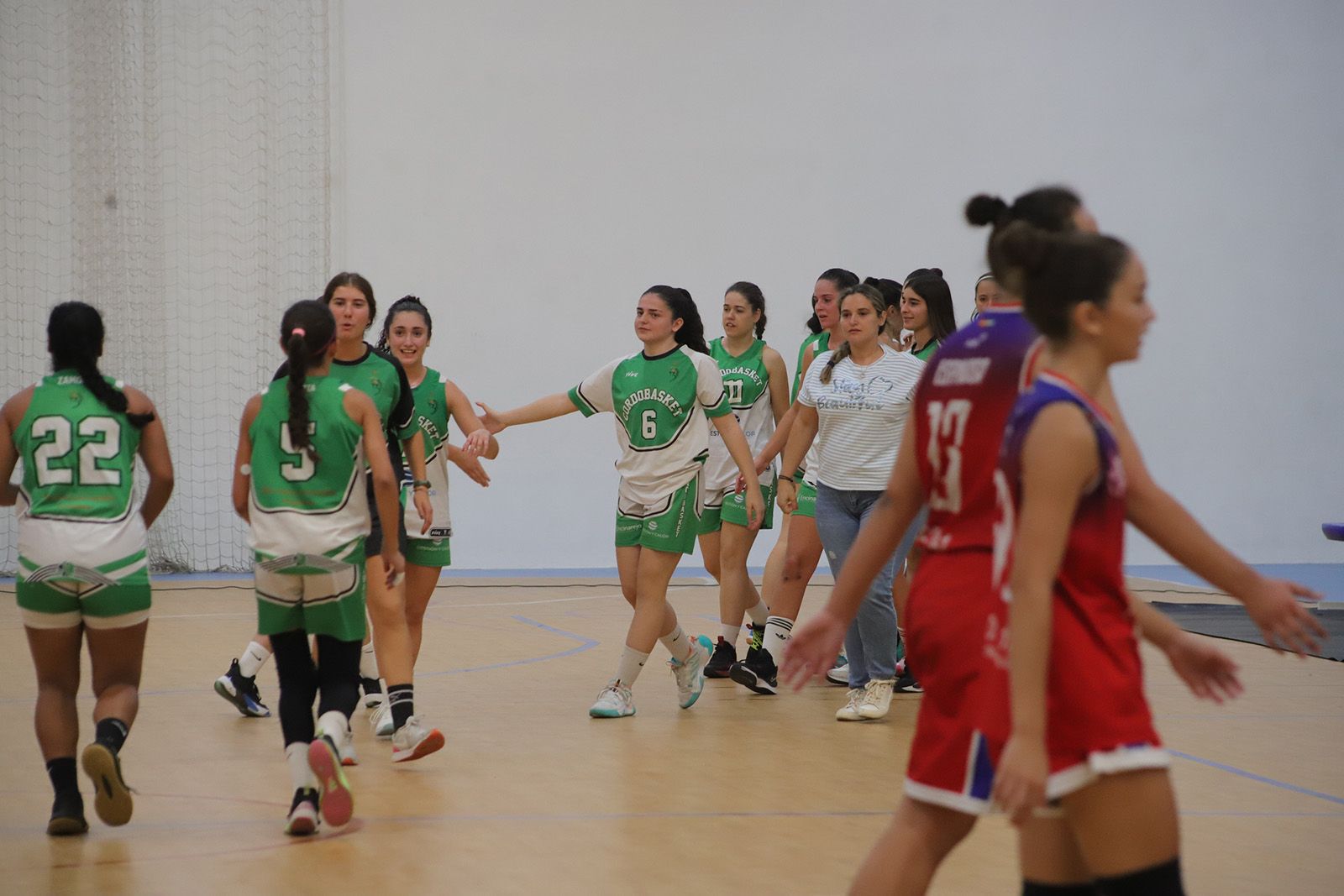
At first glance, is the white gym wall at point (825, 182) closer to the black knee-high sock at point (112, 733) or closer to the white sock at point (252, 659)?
the white sock at point (252, 659)

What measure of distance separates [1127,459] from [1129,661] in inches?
13.4

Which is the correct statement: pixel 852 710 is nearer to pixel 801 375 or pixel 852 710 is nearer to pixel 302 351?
pixel 801 375

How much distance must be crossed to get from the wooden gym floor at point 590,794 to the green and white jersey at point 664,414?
3.12 feet

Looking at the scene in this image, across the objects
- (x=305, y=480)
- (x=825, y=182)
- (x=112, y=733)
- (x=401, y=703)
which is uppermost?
(x=825, y=182)

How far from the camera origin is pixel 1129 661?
1.92m

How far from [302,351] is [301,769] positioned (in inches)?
43.5

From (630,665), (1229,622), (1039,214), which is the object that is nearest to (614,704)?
(630,665)

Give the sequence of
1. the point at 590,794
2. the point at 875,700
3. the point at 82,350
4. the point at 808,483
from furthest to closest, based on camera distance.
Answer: the point at 808,483 < the point at 875,700 < the point at 590,794 < the point at 82,350

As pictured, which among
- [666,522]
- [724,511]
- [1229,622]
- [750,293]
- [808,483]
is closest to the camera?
[666,522]

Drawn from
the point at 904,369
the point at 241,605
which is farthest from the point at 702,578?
the point at 904,369

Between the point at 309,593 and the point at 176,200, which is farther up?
the point at 176,200

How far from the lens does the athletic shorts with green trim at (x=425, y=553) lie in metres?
5.37

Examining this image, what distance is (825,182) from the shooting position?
11.8 m

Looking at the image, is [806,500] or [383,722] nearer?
[383,722]
